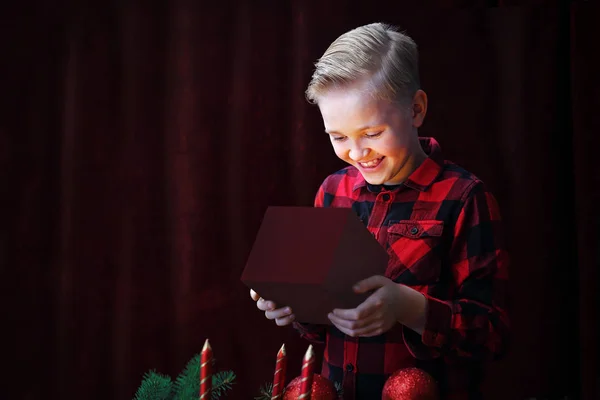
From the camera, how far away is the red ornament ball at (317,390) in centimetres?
92

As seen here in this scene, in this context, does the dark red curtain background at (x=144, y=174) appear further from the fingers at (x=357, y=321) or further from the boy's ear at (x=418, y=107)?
the fingers at (x=357, y=321)

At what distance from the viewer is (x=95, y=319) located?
176cm

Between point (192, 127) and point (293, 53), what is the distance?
1.18 ft

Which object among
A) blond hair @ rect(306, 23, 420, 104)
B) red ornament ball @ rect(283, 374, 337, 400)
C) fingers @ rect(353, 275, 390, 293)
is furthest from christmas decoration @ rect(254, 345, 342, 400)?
blond hair @ rect(306, 23, 420, 104)

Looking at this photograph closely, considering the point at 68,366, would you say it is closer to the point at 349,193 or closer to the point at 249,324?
the point at 249,324

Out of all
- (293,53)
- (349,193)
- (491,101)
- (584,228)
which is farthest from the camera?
(293,53)

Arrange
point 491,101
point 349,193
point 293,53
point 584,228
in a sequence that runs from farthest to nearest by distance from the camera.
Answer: point 293,53
point 491,101
point 584,228
point 349,193

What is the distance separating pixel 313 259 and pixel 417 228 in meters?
0.26

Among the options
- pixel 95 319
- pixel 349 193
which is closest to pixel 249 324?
pixel 95 319

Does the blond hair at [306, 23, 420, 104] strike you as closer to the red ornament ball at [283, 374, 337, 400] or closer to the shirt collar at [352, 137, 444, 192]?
the shirt collar at [352, 137, 444, 192]

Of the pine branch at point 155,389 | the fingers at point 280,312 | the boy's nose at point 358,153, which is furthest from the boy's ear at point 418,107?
the pine branch at point 155,389

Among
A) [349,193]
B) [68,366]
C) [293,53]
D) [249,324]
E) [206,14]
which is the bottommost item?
Answer: [68,366]

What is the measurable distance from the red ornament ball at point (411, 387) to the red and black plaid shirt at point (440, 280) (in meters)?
0.07

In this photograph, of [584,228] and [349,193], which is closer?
[349,193]
